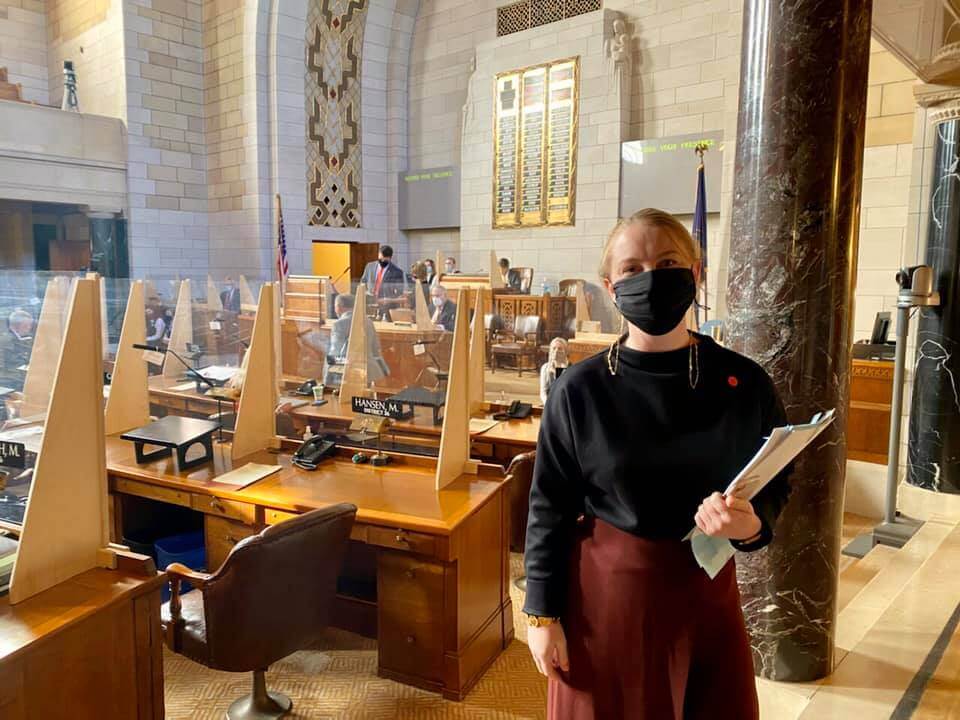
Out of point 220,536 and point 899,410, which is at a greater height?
point 899,410

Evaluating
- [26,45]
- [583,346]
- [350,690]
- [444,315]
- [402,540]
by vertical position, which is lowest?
[350,690]

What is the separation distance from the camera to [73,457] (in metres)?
2.16

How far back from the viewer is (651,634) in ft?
4.55

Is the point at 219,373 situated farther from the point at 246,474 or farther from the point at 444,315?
the point at 444,315

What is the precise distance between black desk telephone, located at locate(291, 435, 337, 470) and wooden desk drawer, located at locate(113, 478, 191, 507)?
52 cm

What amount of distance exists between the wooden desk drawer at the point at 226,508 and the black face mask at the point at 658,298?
2133mm

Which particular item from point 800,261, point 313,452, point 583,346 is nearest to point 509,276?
point 583,346

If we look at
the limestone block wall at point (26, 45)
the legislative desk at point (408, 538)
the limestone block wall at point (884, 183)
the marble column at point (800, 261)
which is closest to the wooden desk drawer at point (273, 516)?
the legislative desk at point (408, 538)

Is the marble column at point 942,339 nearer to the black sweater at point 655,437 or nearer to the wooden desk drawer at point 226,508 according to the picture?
the black sweater at point 655,437

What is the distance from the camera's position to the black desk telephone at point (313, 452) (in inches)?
131

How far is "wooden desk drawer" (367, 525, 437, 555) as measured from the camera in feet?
8.71

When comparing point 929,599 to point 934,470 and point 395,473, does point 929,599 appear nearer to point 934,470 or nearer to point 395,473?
point 934,470

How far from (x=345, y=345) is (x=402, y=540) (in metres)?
1.90

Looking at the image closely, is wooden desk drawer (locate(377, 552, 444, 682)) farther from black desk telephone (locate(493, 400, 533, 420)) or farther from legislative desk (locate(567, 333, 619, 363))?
legislative desk (locate(567, 333, 619, 363))
